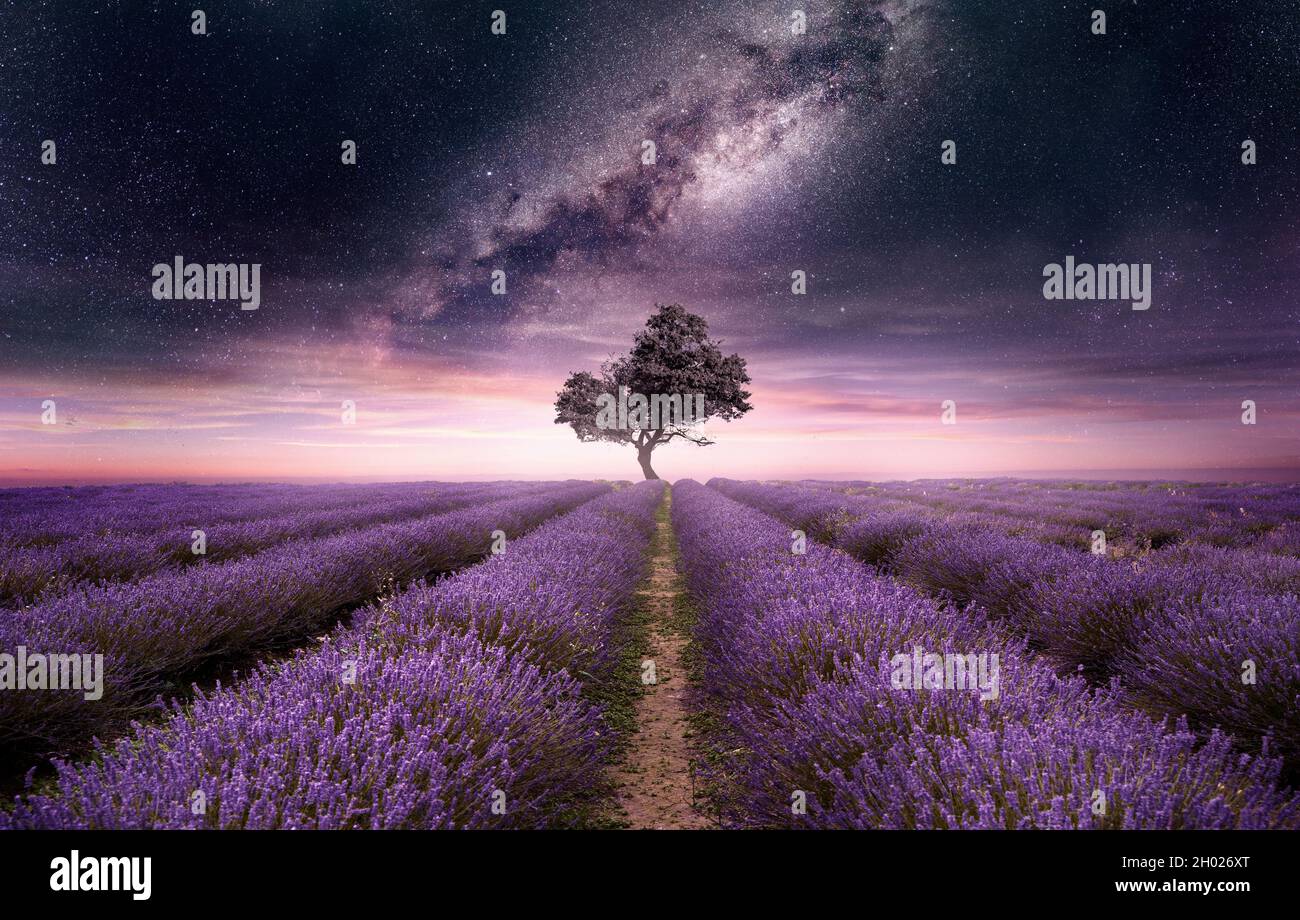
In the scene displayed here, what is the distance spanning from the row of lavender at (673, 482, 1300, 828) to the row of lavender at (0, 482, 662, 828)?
0.76 metres

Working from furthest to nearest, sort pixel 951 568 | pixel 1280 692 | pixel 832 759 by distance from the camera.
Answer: pixel 951 568 → pixel 1280 692 → pixel 832 759

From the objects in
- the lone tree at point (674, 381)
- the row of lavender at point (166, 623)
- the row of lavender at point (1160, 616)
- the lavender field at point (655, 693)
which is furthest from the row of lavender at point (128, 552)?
the lone tree at point (674, 381)

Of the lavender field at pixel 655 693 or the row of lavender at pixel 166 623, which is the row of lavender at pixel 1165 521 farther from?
the row of lavender at pixel 166 623

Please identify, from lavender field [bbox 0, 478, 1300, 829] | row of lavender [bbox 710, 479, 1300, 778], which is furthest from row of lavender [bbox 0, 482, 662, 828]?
row of lavender [bbox 710, 479, 1300, 778]

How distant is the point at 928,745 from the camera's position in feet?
5.76

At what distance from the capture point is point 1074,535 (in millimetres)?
8250

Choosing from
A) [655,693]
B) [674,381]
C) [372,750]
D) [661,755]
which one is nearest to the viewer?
[372,750]

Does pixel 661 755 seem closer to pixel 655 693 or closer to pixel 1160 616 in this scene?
pixel 655 693

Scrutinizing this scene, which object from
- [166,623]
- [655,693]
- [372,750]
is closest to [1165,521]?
[655,693]

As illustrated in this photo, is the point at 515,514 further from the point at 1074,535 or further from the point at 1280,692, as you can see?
the point at 1280,692

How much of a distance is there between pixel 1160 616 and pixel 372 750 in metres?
4.42

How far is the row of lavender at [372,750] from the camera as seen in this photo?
1.35 m

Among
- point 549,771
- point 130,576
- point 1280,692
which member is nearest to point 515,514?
point 130,576
